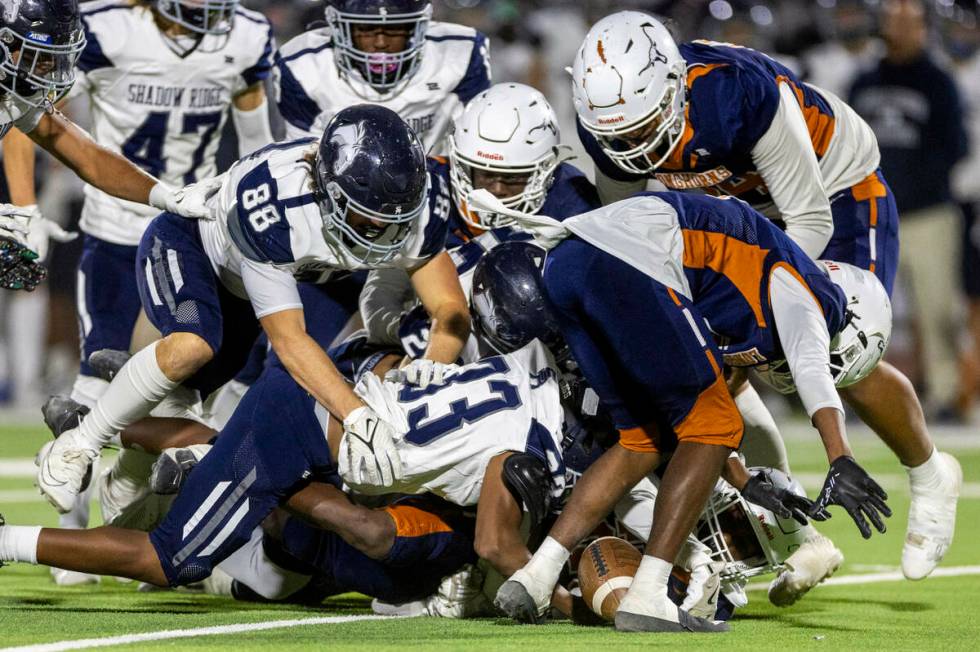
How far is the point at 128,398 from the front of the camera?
4.91 meters

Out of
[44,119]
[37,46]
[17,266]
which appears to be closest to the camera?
[37,46]

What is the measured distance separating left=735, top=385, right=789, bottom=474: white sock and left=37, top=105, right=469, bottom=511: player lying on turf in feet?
3.43

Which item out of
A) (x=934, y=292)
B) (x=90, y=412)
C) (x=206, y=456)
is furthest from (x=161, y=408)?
(x=934, y=292)

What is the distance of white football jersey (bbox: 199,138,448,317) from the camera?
4.64 m

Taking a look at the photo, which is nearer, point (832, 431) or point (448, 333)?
point (832, 431)

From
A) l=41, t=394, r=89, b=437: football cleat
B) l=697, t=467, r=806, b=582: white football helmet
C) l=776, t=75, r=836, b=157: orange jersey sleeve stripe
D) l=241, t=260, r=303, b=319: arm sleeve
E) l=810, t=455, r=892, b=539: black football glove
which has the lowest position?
l=41, t=394, r=89, b=437: football cleat

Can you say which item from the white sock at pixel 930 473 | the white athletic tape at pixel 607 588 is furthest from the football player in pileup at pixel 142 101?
the white sock at pixel 930 473

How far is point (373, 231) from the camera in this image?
15.2ft

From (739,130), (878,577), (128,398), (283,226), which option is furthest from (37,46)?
(878,577)

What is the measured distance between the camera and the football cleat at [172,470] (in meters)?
4.70

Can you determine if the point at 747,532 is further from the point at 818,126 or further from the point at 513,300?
the point at 818,126

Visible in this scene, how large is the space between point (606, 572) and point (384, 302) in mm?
1479

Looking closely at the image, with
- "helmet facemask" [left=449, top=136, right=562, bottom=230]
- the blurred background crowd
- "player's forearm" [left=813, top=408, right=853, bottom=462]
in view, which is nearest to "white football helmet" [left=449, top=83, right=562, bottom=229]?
"helmet facemask" [left=449, top=136, right=562, bottom=230]

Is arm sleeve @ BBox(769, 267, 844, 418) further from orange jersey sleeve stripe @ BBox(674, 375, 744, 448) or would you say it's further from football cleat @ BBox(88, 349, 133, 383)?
football cleat @ BBox(88, 349, 133, 383)
